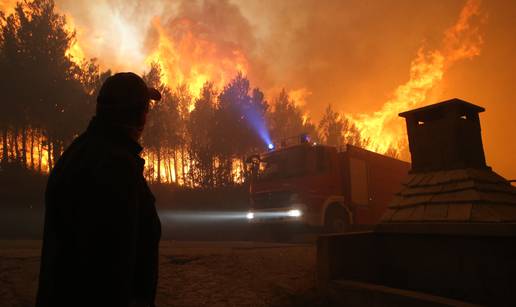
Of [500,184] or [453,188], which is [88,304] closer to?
[453,188]

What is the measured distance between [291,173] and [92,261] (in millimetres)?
9990

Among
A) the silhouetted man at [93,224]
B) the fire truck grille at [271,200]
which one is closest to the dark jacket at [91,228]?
the silhouetted man at [93,224]

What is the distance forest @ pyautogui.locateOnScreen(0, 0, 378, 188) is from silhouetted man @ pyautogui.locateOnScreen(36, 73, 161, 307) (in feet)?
85.4

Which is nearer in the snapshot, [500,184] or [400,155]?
[500,184]

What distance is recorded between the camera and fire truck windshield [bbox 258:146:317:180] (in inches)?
436

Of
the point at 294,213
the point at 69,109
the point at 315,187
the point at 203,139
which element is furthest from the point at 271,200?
the point at 203,139

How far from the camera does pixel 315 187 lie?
35.8ft

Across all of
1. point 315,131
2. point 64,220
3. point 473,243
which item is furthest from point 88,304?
point 315,131

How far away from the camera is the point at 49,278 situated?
4.71 ft

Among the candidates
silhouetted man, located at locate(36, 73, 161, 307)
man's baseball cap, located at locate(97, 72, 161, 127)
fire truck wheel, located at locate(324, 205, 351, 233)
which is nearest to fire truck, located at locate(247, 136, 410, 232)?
fire truck wheel, located at locate(324, 205, 351, 233)

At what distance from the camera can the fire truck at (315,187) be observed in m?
10.9

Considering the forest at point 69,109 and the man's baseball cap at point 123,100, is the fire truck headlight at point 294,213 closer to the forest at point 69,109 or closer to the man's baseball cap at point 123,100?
the man's baseball cap at point 123,100

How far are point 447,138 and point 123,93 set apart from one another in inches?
204

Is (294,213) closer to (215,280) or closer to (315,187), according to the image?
(315,187)
